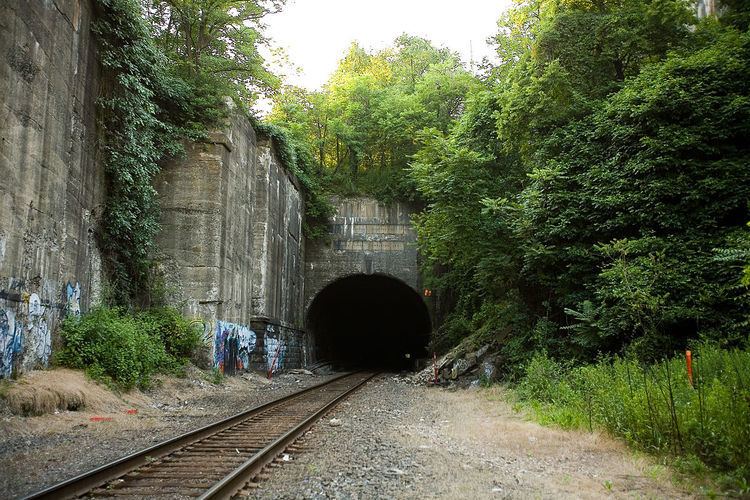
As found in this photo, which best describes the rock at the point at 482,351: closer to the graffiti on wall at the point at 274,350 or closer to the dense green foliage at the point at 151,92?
the graffiti on wall at the point at 274,350

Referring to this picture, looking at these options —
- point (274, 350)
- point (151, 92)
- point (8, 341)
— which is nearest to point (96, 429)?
point (8, 341)

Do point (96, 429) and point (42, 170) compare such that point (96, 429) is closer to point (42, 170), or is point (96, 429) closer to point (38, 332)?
point (38, 332)

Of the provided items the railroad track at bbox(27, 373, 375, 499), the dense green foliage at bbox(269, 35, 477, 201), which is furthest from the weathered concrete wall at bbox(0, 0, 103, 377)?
the dense green foliage at bbox(269, 35, 477, 201)

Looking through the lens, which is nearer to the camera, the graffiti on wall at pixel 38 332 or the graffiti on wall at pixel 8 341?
the graffiti on wall at pixel 8 341

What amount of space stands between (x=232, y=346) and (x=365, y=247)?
11.3 m

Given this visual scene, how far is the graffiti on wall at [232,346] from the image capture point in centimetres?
1697

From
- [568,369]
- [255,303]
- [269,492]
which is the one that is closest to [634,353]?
[568,369]

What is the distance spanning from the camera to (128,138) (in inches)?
543

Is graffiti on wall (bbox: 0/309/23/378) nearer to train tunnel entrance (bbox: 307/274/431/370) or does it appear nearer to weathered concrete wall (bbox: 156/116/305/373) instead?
weathered concrete wall (bbox: 156/116/305/373)

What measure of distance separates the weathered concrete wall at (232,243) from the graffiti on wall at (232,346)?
0.10 feet

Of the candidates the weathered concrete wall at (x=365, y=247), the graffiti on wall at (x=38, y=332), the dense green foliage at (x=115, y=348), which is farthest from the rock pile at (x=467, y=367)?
the graffiti on wall at (x=38, y=332)

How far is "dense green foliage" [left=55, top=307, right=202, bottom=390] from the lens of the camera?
11.0 meters

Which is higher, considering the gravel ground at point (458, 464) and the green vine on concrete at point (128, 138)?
the green vine on concrete at point (128, 138)

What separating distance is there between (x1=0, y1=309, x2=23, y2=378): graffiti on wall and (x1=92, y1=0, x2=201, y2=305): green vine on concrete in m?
4.51
